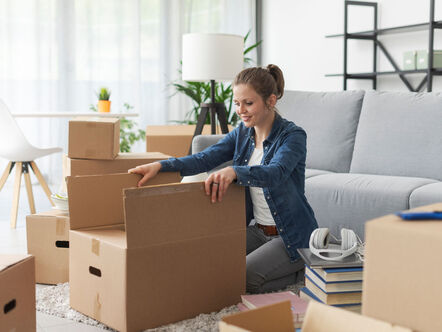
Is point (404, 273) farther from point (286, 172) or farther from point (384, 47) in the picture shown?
point (384, 47)

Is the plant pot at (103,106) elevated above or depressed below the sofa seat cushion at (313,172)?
above

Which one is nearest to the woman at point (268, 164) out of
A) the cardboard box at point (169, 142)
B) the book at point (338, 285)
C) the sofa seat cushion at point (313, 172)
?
the book at point (338, 285)

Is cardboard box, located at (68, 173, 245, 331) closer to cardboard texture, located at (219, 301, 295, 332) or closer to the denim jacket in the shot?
the denim jacket

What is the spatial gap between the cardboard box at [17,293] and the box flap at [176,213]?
305 millimetres

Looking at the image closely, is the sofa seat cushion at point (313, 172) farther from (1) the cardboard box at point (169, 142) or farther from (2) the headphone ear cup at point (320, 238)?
(2) the headphone ear cup at point (320, 238)

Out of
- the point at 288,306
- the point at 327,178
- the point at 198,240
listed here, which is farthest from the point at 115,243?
the point at 327,178

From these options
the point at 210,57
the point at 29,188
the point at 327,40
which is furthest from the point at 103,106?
the point at 327,40

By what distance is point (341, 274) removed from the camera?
1.68 m

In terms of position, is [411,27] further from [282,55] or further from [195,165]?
[195,165]

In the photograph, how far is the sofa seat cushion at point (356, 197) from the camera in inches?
100

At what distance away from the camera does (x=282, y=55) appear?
19.0 ft

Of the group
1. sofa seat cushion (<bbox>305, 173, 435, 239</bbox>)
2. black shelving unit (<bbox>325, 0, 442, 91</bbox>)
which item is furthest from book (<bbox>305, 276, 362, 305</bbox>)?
black shelving unit (<bbox>325, 0, 442, 91</bbox>)

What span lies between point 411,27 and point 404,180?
1.97m

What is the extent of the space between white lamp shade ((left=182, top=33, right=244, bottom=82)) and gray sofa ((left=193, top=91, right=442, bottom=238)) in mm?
479
